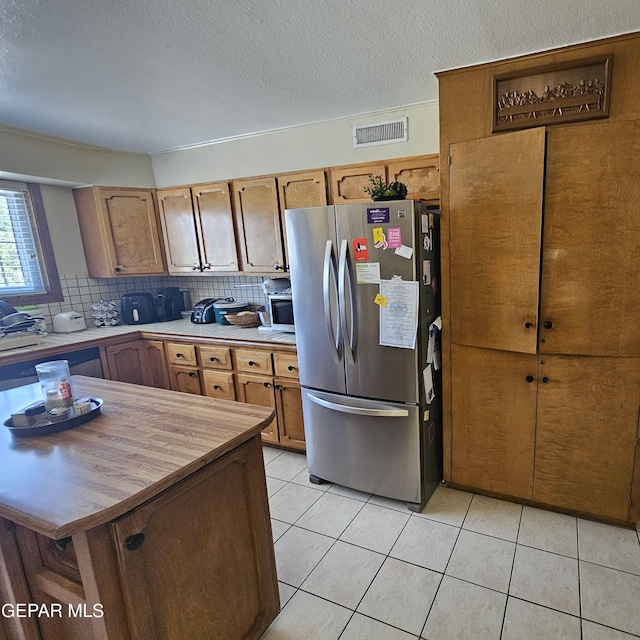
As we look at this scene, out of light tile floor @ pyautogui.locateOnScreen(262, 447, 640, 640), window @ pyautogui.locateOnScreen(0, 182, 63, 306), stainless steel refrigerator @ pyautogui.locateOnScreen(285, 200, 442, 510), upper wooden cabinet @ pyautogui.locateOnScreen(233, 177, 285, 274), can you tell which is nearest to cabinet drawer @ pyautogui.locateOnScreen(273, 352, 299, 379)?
stainless steel refrigerator @ pyautogui.locateOnScreen(285, 200, 442, 510)

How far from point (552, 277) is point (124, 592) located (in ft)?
6.87

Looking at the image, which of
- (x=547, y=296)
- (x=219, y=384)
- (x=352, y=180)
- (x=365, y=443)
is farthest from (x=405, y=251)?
(x=219, y=384)

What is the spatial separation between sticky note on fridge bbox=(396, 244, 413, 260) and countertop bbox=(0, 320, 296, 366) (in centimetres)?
106

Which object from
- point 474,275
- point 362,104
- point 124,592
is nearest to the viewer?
Answer: point 124,592

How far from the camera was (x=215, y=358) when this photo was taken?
309 centimetres

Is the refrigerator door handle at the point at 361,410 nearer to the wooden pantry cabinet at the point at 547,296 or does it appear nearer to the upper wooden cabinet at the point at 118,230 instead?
the wooden pantry cabinet at the point at 547,296

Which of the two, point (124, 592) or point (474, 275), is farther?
point (474, 275)

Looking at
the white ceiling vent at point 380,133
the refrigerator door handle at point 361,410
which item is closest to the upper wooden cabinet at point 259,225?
the white ceiling vent at point 380,133

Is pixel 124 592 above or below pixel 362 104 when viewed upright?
below

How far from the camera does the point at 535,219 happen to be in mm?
1874

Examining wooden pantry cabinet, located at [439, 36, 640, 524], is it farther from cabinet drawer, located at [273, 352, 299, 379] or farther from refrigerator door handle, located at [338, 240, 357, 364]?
cabinet drawer, located at [273, 352, 299, 379]

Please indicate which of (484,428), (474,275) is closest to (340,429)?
(484,428)

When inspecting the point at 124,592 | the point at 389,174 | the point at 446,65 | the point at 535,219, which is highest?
the point at 446,65

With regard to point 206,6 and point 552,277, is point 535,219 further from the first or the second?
point 206,6
